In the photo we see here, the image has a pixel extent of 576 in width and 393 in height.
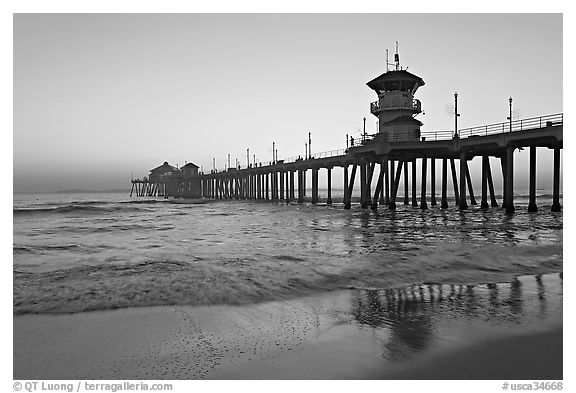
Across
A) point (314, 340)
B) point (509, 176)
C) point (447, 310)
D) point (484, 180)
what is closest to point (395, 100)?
point (484, 180)

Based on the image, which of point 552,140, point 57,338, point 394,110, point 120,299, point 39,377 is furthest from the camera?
point 394,110

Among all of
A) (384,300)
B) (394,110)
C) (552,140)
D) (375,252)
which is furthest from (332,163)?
(384,300)

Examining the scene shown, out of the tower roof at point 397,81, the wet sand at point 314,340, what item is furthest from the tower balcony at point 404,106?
the wet sand at point 314,340

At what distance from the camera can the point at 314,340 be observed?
6000 mm

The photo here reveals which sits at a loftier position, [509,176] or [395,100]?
[395,100]

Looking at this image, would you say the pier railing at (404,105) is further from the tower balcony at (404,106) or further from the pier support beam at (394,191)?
the pier support beam at (394,191)

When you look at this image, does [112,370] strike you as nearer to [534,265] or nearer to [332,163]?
[534,265]

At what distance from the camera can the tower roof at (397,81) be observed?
1681 inches

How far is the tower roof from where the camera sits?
42688mm

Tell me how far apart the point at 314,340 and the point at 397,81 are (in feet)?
135

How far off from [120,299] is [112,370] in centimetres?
382

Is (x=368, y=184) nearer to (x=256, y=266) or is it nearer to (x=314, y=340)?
(x=256, y=266)

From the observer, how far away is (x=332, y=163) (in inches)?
2078

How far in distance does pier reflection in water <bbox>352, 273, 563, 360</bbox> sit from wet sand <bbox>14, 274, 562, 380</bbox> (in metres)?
0.02
